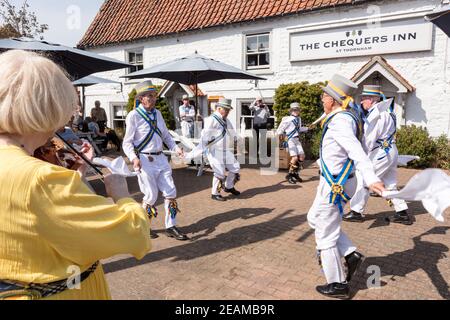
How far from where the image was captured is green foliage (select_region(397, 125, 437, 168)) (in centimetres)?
967

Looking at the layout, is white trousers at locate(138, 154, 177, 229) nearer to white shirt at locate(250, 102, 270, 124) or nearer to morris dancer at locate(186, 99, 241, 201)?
morris dancer at locate(186, 99, 241, 201)

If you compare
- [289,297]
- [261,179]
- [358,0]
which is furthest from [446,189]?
[358,0]

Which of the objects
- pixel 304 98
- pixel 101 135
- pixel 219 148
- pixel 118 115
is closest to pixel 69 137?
pixel 219 148

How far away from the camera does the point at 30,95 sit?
1188 mm

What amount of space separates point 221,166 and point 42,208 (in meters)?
6.16

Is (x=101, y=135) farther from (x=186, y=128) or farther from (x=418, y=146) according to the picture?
(x=418, y=146)

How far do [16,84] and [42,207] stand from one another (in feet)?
1.43

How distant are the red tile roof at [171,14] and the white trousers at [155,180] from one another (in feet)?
29.6

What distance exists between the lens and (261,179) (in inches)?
360

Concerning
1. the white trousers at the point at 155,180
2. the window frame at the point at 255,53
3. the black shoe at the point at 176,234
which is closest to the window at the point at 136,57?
the window frame at the point at 255,53

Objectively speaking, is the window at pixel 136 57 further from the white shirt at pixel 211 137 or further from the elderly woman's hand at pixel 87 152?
the elderly woman's hand at pixel 87 152

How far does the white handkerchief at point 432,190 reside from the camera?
1.93 metres

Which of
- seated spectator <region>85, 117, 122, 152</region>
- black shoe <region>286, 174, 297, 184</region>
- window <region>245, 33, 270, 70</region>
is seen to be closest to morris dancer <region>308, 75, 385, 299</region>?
black shoe <region>286, 174, 297, 184</region>

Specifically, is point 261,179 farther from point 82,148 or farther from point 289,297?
point 82,148
